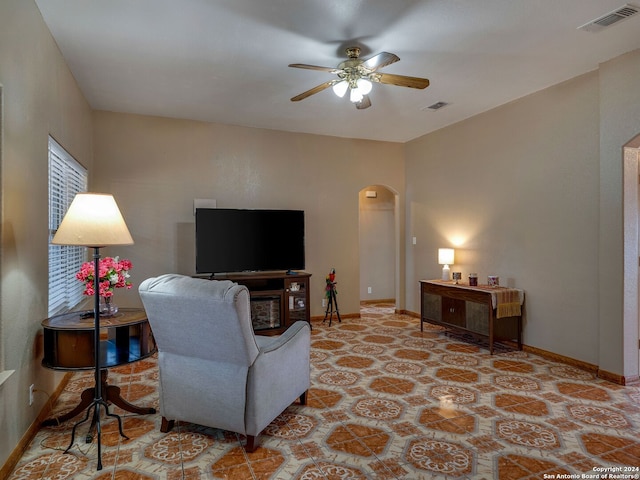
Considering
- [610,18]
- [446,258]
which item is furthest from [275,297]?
[610,18]

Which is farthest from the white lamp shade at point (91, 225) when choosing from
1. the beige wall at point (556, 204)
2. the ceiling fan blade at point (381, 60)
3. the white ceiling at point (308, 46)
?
the beige wall at point (556, 204)

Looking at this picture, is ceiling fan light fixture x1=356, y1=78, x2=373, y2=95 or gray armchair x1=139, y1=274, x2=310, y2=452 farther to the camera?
ceiling fan light fixture x1=356, y1=78, x2=373, y2=95

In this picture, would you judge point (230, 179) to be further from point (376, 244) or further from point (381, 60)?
point (376, 244)

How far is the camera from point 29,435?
2605 mm

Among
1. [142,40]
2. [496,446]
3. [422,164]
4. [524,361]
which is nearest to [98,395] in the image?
[496,446]

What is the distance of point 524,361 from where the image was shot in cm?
429

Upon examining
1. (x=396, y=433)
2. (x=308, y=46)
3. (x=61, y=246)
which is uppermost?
(x=308, y=46)

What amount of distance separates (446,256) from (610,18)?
126 inches

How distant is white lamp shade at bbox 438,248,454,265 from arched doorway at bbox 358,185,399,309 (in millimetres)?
2439

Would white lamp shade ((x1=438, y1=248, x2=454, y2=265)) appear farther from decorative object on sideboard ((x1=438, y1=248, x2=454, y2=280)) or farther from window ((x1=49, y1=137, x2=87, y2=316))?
window ((x1=49, y1=137, x2=87, y2=316))

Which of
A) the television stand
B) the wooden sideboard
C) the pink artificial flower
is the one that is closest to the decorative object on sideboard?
the wooden sideboard

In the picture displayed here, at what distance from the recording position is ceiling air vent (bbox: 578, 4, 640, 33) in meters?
2.84

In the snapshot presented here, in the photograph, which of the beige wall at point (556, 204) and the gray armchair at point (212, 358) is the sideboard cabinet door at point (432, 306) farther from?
the gray armchair at point (212, 358)

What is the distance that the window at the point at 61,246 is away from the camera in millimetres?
3428
